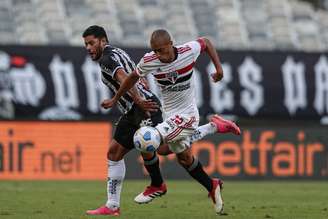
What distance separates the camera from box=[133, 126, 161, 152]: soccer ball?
36.2 ft

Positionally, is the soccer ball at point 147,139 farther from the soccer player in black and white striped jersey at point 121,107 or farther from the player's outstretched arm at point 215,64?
the player's outstretched arm at point 215,64

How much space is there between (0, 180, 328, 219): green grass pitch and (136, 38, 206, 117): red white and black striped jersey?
4.18 feet

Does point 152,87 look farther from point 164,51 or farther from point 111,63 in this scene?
point 164,51

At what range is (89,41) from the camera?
11406 mm

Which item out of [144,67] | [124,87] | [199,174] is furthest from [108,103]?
[199,174]

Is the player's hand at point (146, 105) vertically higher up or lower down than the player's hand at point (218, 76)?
lower down

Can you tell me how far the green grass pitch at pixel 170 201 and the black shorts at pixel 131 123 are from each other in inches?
34.4

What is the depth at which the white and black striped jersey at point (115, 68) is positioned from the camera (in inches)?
444

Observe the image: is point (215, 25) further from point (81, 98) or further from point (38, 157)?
point (38, 157)

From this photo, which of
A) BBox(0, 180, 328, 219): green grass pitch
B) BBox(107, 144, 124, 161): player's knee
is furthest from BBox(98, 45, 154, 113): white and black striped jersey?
BBox(0, 180, 328, 219): green grass pitch

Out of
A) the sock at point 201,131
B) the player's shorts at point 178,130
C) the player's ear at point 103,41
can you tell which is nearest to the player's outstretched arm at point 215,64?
the player's shorts at point 178,130

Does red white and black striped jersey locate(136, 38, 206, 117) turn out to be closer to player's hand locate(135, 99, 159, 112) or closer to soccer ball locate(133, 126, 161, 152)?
player's hand locate(135, 99, 159, 112)

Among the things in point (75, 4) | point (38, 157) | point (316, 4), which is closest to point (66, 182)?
point (38, 157)

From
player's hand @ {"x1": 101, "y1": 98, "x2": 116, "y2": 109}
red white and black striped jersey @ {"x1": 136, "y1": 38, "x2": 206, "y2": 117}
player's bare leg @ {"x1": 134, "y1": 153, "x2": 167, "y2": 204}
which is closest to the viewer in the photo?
player's hand @ {"x1": 101, "y1": 98, "x2": 116, "y2": 109}
